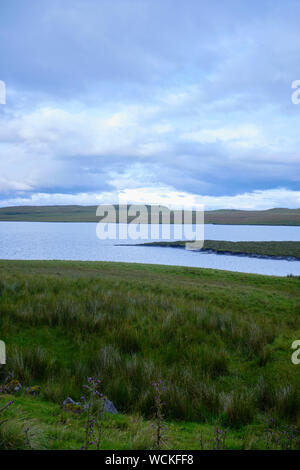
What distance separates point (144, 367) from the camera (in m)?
6.30

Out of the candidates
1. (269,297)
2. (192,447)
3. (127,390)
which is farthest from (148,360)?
(269,297)

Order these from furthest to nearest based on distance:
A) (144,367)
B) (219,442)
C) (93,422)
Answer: (144,367) < (219,442) < (93,422)

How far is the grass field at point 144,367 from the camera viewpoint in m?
Answer: 4.23

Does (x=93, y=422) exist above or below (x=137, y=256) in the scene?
above

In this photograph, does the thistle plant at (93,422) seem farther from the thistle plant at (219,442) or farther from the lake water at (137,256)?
the lake water at (137,256)

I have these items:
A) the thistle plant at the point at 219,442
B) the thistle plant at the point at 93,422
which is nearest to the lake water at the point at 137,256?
the thistle plant at the point at 219,442

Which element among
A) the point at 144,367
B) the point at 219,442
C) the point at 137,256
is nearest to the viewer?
the point at 219,442

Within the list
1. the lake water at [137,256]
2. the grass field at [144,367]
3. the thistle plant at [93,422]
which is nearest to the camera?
the thistle plant at [93,422]

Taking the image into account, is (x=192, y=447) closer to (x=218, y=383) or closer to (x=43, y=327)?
(x=218, y=383)

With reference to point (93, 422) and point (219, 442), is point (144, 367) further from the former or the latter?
point (93, 422)

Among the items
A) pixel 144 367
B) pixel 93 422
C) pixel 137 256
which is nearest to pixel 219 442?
pixel 93 422

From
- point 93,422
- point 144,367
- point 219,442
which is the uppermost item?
point 93,422

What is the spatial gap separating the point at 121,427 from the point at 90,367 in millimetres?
2293
